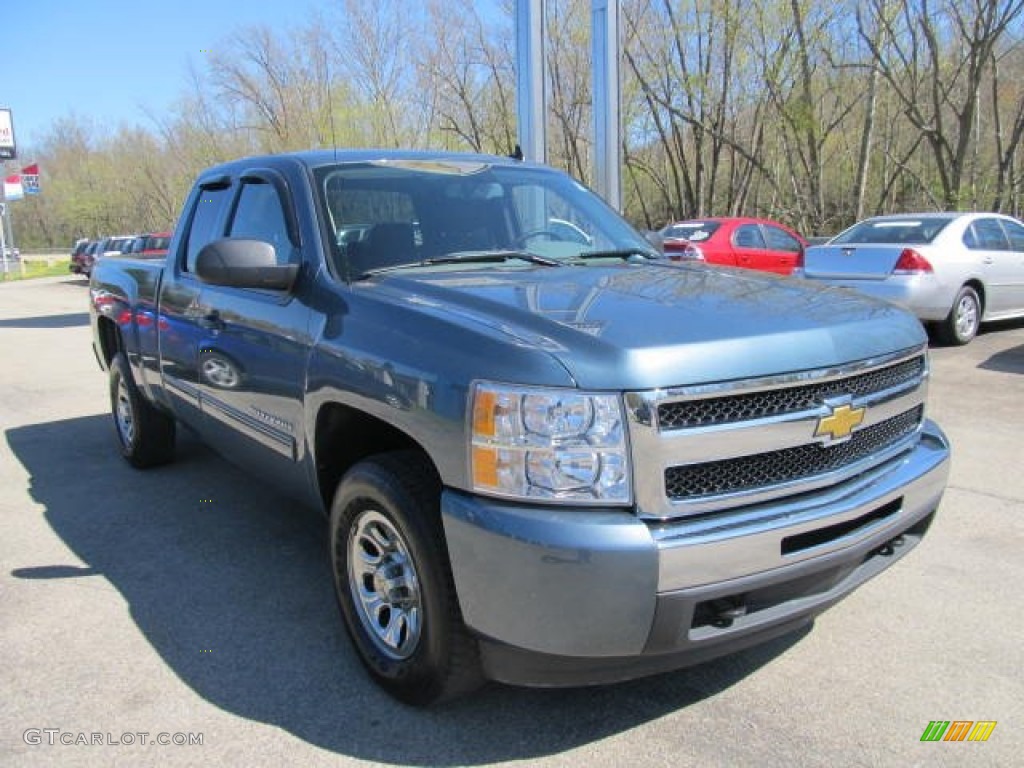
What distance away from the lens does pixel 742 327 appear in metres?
2.39

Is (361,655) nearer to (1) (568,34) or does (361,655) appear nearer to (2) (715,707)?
(2) (715,707)

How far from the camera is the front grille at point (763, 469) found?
2221 millimetres

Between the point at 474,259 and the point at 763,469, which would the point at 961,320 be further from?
the point at 763,469

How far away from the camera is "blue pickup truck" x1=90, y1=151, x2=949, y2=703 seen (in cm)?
216

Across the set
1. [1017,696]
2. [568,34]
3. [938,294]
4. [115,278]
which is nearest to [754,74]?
[568,34]

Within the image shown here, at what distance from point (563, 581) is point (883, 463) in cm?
130

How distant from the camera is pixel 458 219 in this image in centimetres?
360

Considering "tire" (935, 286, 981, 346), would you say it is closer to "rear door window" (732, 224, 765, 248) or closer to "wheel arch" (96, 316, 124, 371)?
"rear door window" (732, 224, 765, 248)

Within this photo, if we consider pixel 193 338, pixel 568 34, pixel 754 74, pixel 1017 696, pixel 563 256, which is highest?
pixel 568 34

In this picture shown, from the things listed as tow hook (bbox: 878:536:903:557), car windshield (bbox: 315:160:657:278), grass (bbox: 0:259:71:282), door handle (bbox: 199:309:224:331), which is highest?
car windshield (bbox: 315:160:657:278)

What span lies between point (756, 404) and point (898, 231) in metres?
8.92

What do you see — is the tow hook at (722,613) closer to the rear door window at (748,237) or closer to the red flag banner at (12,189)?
the rear door window at (748,237)

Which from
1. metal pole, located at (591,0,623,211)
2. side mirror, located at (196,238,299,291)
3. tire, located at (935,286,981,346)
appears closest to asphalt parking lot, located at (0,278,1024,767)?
side mirror, located at (196,238,299,291)

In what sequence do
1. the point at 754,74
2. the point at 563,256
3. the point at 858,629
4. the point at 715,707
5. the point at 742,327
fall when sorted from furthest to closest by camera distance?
1. the point at 754,74
2. the point at 563,256
3. the point at 858,629
4. the point at 715,707
5. the point at 742,327
